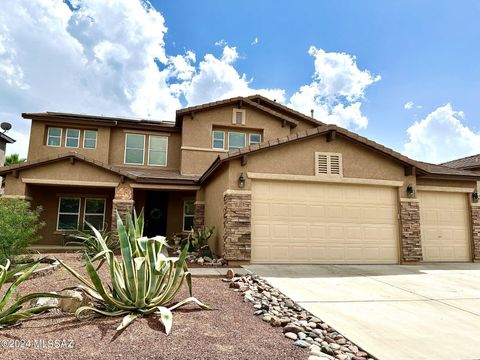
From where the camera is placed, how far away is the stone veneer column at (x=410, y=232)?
32.7ft

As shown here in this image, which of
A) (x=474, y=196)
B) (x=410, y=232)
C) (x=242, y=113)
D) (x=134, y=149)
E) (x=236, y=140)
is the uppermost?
(x=242, y=113)

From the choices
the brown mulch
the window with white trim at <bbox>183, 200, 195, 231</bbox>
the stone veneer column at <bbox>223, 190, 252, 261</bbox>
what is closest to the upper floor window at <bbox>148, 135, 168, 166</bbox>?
the window with white trim at <bbox>183, 200, 195, 231</bbox>

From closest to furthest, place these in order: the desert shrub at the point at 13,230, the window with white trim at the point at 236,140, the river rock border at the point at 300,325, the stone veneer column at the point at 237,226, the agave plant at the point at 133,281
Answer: the river rock border at the point at 300,325
the agave plant at the point at 133,281
the desert shrub at the point at 13,230
the stone veneer column at the point at 237,226
the window with white trim at the point at 236,140

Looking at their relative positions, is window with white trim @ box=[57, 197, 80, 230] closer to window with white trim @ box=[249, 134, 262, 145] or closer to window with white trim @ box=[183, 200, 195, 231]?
window with white trim @ box=[183, 200, 195, 231]

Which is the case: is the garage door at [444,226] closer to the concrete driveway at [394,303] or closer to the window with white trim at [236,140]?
the concrete driveway at [394,303]

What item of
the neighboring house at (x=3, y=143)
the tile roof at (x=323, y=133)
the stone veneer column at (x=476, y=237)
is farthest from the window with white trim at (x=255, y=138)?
the neighboring house at (x=3, y=143)

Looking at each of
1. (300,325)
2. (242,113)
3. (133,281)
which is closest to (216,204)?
(242,113)

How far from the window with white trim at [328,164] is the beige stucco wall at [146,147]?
8.35 m

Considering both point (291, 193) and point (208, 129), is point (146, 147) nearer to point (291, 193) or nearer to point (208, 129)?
point (208, 129)

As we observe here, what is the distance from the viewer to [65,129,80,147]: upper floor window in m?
15.5

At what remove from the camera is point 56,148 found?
1522 cm

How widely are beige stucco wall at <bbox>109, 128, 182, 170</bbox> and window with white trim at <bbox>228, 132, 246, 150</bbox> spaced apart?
276 cm

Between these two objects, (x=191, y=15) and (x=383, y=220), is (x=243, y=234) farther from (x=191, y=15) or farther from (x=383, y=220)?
(x=191, y=15)

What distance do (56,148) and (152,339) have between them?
1469cm
